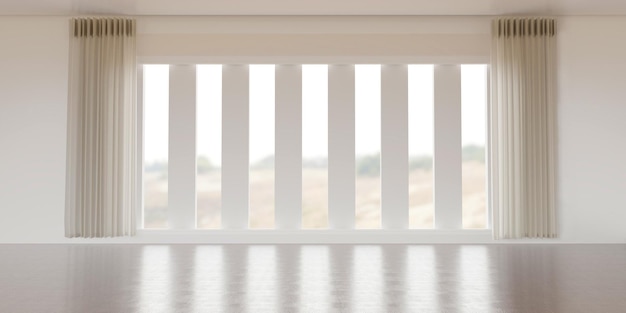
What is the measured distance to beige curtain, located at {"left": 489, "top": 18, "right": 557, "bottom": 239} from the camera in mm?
8719

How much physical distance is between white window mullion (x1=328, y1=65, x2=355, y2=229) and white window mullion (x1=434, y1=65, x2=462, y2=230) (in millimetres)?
1158

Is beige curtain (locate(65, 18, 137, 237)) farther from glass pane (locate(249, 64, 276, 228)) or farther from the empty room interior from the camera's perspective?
glass pane (locate(249, 64, 276, 228))

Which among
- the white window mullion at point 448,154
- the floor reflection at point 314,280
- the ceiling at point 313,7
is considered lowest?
the floor reflection at point 314,280

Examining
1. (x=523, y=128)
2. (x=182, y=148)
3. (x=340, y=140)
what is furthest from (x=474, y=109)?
(x=182, y=148)

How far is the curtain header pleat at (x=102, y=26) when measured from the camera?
8.79 metres

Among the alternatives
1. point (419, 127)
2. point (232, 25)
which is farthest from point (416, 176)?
point (232, 25)

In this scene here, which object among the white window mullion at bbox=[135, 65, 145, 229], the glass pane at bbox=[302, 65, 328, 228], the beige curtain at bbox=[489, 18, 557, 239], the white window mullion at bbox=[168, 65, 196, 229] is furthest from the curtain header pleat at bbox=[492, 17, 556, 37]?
the white window mullion at bbox=[135, 65, 145, 229]

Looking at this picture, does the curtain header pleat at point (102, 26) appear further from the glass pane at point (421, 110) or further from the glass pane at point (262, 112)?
the glass pane at point (421, 110)

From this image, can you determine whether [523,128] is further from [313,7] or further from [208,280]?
[208,280]

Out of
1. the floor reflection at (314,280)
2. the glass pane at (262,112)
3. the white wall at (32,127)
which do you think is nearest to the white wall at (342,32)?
the white wall at (32,127)

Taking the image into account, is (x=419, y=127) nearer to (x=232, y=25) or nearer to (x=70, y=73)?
(x=232, y=25)

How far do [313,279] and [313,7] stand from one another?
13.4 feet

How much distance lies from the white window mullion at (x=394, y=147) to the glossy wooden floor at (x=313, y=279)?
887 mm

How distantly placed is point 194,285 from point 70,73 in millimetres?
4681
